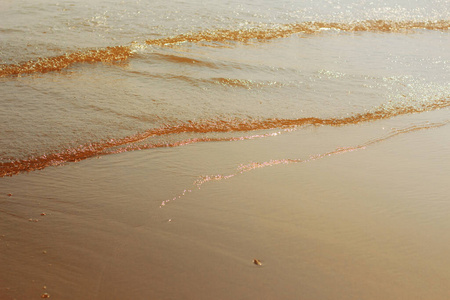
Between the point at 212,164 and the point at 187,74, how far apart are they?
2.43 m

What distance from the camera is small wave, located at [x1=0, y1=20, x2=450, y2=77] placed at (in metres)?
5.68

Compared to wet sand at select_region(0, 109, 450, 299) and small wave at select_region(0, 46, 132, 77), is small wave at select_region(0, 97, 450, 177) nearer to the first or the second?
wet sand at select_region(0, 109, 450, 299)

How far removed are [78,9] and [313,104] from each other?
527 cm

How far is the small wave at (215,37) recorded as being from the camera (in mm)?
5680

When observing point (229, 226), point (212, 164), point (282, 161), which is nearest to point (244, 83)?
point (282, 161)

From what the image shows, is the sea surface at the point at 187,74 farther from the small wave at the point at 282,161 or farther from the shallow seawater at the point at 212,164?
the small wave at the point at 282,161

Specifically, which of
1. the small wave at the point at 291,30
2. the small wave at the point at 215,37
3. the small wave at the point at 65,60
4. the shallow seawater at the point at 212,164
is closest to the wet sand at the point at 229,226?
the shallow seawater at the point at 212,164

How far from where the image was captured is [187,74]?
589 cm

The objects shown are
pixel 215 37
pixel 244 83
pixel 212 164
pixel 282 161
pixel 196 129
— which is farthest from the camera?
pixel 215 37

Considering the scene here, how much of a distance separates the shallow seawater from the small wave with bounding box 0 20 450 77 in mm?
43

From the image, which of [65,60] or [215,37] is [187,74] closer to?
[65,60]

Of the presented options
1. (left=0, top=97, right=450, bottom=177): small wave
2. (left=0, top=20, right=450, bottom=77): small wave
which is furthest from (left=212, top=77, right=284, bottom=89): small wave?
(left=0, top=97, right=450, bottom=177): small wave

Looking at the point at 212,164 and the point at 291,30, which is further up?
the point at 291,30

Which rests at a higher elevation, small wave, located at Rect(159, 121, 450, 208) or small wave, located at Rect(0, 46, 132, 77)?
small wave, located at Rect(0, 46, 132, 77)
